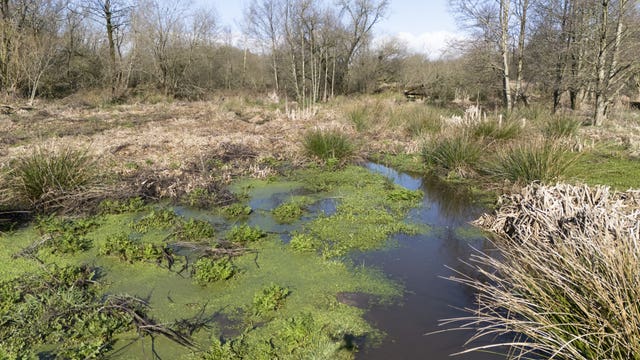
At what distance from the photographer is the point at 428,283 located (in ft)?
11.5

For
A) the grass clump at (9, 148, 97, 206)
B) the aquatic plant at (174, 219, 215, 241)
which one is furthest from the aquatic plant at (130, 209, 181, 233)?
the grass clump at (9, 148, 97, 206)

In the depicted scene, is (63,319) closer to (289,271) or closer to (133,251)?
(133,251)

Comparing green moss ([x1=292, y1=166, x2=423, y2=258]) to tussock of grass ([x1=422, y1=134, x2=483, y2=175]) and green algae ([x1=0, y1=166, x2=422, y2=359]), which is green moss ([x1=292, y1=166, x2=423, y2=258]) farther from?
tussock of grass ([x1=422, y1=134, x2=483, y2=175])

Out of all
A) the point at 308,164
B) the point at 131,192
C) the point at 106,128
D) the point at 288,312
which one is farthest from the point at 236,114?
the point at 288,312

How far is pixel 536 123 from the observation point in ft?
29.0

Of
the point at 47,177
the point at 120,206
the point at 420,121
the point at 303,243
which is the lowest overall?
the point at 303,243

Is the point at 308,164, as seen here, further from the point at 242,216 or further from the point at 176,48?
the point at 176,48

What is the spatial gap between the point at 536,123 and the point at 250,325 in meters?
8.43

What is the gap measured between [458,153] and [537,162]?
1774 millimetres

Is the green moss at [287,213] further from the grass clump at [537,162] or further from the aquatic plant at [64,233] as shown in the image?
the grass clump at [537,162]

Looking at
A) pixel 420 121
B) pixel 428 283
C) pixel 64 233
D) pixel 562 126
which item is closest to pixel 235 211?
pixel 64 233

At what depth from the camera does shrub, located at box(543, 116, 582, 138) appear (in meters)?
8.20

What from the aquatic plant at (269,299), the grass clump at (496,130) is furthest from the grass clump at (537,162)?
the aquatic plant at (269,299)

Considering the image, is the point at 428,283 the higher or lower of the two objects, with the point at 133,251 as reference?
lower
